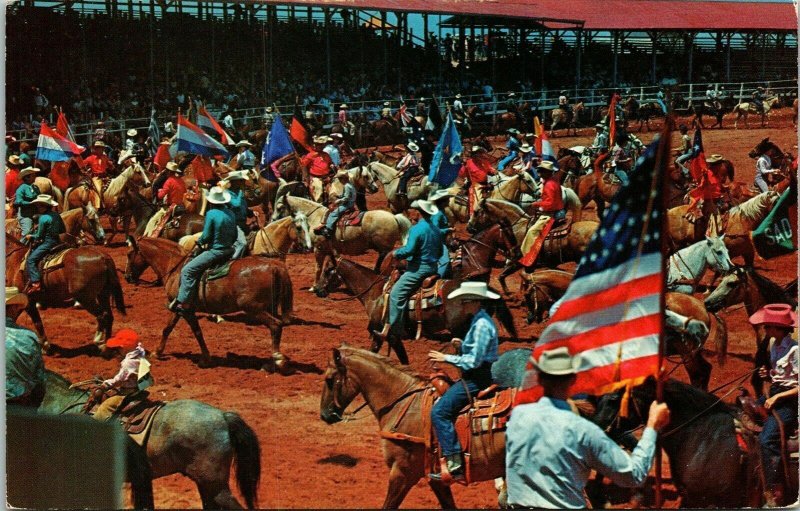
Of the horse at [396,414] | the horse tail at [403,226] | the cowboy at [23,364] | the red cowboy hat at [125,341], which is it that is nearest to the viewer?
the horse at [396,414]

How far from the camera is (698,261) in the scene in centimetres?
1457

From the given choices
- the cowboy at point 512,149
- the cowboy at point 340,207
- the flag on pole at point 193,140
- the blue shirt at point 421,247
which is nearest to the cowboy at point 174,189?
the flag on pole at point 193,140

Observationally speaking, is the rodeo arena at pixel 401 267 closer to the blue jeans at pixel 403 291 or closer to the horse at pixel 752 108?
the blue jeans at pixel 403 291

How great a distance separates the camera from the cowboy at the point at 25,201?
14.9 metres

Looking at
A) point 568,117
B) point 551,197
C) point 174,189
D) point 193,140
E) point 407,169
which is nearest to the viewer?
point 551,197

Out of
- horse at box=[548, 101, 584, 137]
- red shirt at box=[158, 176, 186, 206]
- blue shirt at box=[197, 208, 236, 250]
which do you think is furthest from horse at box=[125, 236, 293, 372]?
horse at box=[548, 101, 584, 137]

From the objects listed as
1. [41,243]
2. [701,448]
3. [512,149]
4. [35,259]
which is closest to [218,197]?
[41,243]

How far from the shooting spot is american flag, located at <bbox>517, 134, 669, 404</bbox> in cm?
703

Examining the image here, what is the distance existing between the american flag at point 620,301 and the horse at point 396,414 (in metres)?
2.06

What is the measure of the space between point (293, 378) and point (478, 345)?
18.5 ft

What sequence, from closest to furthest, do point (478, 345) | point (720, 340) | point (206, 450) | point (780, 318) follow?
1. point (780, 318)
2. point (478, 345)
3. point (206, 450)
4. point (720, 340)

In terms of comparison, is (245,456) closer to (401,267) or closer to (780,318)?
(780,318)

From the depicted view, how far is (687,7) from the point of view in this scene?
26.8 metres

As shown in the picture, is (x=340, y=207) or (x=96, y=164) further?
(x=96, y=164)
